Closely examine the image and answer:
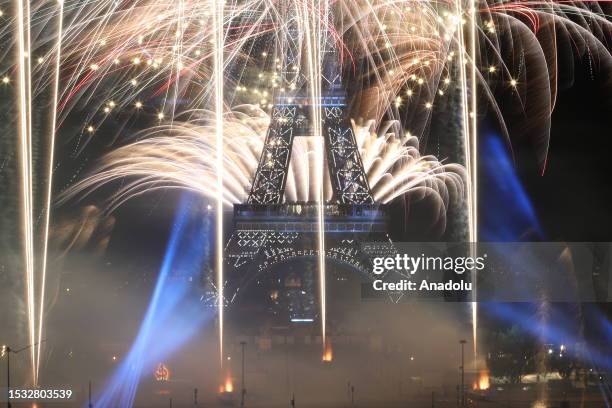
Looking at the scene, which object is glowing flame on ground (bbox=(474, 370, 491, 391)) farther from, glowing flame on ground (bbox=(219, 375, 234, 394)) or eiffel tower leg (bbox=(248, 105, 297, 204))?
eiffel tower leg (bbox=(248, 105, 297, 204))

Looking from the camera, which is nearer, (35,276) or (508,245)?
(35,276)

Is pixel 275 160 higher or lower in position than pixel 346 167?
higher

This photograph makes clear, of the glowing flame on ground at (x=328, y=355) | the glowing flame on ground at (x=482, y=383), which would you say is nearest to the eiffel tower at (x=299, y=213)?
the glowing flame on ground at (x=328, y=355)

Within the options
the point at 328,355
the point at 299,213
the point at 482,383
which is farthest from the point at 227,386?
the point at 299,213

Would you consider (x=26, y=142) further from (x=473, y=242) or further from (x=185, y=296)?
(x=185, y=296)

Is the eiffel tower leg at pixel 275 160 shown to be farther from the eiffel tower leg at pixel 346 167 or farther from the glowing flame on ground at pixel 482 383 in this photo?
the glowing flame on ground at pixel 482 383

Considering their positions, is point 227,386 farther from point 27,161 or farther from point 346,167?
point 346,167

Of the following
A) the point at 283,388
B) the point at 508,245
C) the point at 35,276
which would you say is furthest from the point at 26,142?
the point at 508,245
